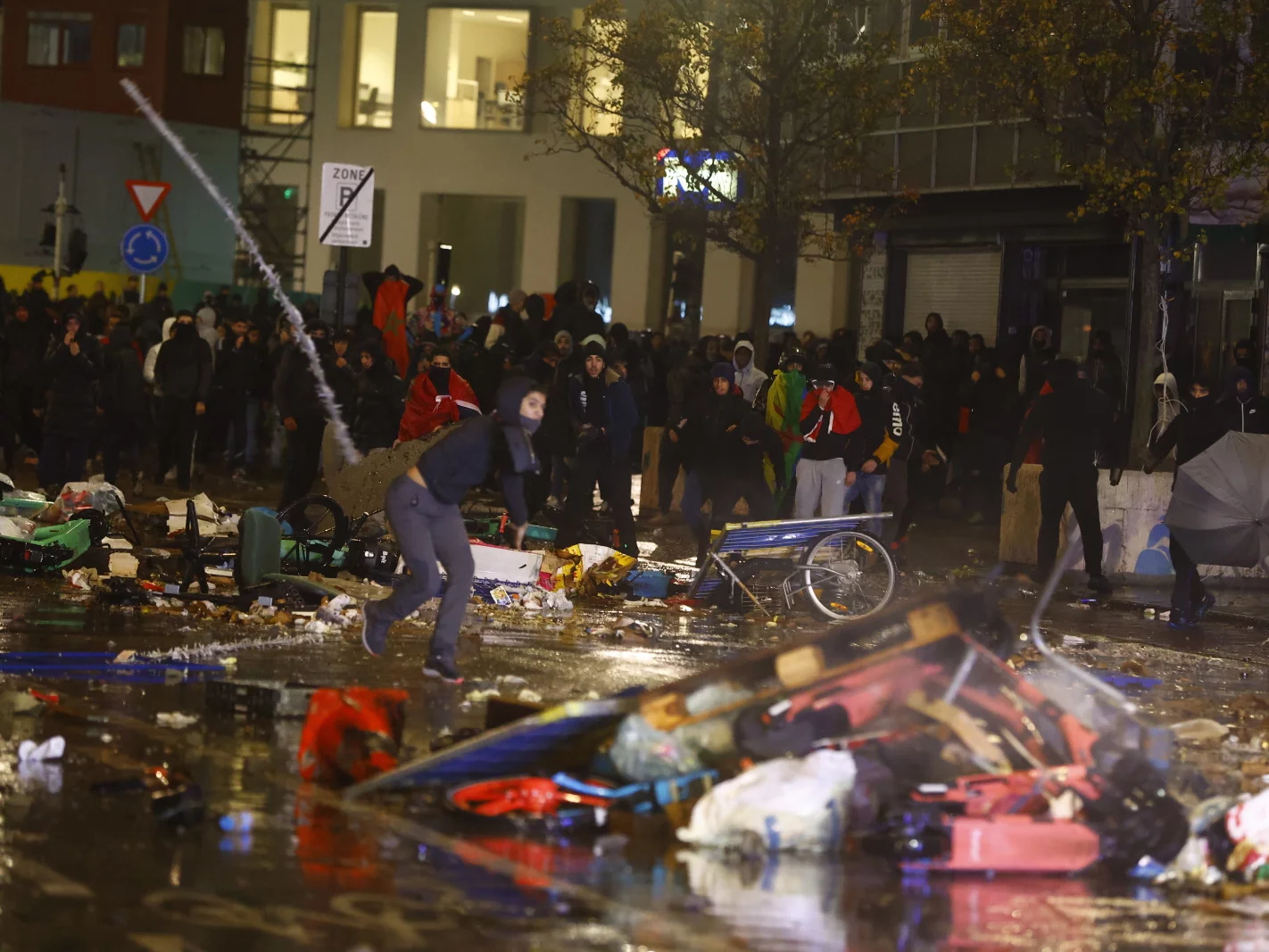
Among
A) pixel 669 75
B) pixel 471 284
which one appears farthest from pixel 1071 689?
pixel 471 284

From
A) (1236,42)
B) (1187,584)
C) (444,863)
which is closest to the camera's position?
(444,863)

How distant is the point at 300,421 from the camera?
18.1 metres

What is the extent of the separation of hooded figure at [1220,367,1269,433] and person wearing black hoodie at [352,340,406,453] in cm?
740

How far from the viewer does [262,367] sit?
24297 millimetres

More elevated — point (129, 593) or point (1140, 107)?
point (1140, 107)

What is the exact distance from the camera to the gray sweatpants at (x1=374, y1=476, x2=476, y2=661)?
10.4 metres

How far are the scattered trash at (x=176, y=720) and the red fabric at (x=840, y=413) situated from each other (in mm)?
8530

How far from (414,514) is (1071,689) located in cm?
408

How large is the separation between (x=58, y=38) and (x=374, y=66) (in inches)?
359

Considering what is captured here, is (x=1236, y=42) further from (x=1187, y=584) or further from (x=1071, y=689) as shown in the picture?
(x=1071, y=689)

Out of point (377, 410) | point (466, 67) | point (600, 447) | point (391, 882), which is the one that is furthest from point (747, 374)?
point (466, 67)

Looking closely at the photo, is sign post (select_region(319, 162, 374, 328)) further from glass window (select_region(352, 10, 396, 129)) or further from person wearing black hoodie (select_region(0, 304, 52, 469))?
glass window (select_region(352, 10, 396, 129))

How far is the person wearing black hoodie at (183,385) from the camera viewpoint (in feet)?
70.7

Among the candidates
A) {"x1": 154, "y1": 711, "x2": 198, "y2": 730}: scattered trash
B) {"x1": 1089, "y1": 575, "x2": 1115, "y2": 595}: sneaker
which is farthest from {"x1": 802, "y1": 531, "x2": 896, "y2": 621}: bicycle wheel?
{"x1": 154, "y1": 711, "x2": 198, "y2": 730}: scattered trash
